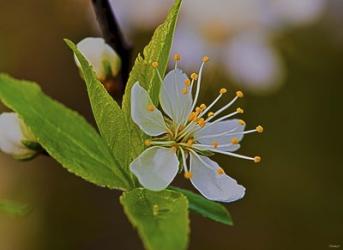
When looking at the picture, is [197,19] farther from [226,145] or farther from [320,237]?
[226,145]

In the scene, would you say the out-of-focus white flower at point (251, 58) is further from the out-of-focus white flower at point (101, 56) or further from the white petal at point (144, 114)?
the white petal at point (144, 114)

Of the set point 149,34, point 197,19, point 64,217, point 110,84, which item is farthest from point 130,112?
point 64,217

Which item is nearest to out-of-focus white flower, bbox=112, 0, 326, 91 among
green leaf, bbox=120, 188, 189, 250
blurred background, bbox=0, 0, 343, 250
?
blurred background, bbox=0, 0, 343, 250

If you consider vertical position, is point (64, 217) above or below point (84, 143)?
below

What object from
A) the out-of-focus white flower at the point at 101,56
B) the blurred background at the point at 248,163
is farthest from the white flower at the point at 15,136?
the blurred background at the point at 248,163

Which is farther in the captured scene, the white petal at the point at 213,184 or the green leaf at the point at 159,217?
the white petal at the point at 213,184

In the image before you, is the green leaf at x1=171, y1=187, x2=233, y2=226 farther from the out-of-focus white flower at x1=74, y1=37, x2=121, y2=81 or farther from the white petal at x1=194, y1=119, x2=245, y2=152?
the out-of-focus white flower at x1=74, y1=37, x2=121, y2=81

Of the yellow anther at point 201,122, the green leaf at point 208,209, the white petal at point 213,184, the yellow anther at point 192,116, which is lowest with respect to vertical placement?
the green leaf at point 208,209

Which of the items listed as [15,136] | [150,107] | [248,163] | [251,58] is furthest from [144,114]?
[248,163]
